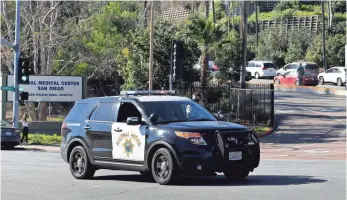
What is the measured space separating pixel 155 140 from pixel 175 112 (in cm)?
96

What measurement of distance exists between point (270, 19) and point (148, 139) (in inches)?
2893

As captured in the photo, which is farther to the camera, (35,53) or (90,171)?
(35,53)

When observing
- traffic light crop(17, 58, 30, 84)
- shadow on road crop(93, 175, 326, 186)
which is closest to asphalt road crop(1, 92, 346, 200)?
shadow on road crop(93, 175, 326, 186)

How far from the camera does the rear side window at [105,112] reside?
14.7m

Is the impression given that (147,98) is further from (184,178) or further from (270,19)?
(270,19)

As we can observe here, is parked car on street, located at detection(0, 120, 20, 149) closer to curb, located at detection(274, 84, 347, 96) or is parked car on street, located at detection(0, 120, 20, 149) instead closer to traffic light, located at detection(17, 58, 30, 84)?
traffic light, located at detection(17, 58, 30, 84)

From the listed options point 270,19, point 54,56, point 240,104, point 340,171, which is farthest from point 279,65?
point 340,171

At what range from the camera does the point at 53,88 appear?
39656mm

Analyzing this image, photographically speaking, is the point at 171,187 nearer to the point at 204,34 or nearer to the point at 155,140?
the point at 155,140

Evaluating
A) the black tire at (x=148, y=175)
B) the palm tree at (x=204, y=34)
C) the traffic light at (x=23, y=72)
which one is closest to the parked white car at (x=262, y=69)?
the palm tree at (x=204, y=34)

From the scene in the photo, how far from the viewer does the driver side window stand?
1438 centimetres

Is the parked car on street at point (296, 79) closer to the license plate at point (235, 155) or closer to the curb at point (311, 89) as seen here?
the curb at point (311, 89)

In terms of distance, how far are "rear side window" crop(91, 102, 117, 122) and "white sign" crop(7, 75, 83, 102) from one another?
982 inches

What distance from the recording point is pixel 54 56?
155ft
